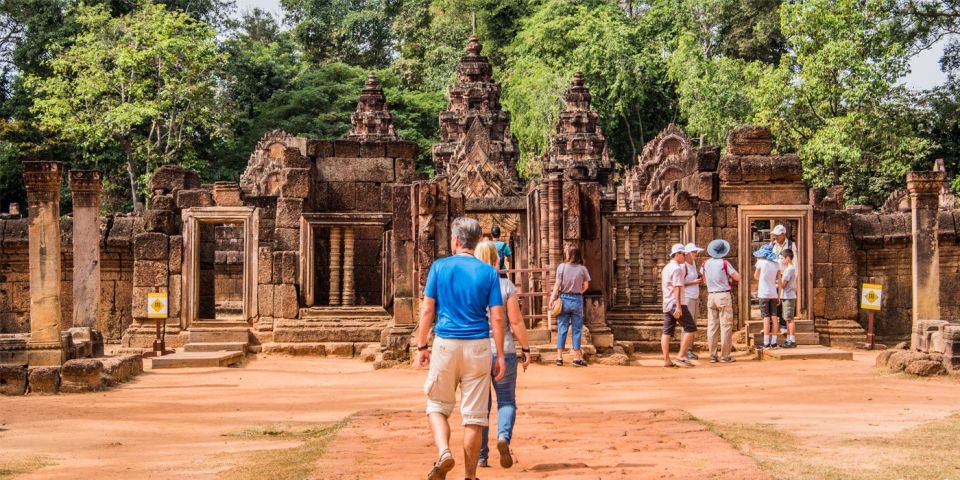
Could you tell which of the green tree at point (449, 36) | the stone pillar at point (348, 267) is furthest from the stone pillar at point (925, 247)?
the green tree at point (449, 36)

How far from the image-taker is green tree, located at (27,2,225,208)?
36.2m

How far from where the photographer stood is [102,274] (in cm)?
1855

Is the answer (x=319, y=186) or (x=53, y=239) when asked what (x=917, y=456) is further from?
(x=319, y=186)

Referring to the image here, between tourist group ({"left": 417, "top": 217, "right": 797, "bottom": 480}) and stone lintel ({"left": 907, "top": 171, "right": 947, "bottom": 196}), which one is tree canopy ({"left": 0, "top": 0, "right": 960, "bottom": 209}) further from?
tourist group ({"left": 417, "top": 217, "right": 797, "bottom": 480})

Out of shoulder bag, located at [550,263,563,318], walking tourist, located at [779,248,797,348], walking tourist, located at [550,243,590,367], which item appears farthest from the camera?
walking tourist, located at [779,248,797,348]

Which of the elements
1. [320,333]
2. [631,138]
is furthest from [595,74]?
[320,333]

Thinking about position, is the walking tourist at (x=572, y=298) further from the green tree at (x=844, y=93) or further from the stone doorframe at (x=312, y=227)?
the green tree at (x=844, y=93)

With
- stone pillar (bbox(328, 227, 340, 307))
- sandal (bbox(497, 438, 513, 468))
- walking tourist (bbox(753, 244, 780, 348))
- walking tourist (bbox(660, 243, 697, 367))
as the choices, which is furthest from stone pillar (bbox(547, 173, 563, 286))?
sandal (bbox(497, 438, 513, 468))

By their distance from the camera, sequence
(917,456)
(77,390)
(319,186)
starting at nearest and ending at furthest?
(917,456), (77,390), (319,186)

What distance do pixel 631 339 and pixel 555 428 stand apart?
7.19 metres

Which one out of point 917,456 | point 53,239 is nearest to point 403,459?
point 917,456

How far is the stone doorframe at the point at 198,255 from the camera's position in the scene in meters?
17.5

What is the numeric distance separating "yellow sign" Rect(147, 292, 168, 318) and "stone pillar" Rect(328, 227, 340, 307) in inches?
94.4

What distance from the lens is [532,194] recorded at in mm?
16672
